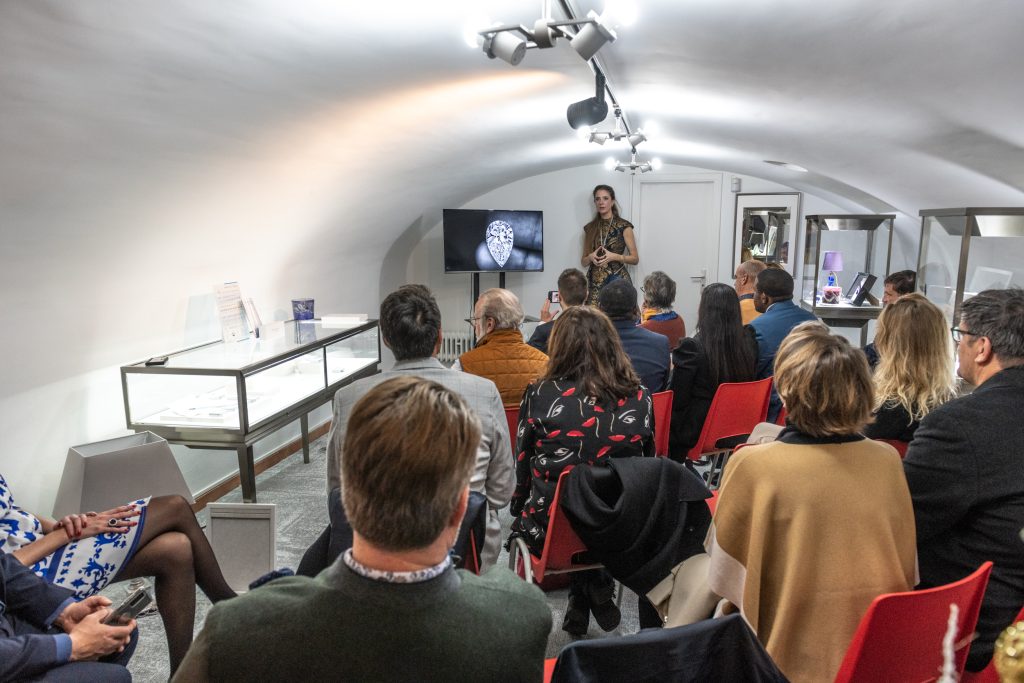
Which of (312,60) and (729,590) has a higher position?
(312,60)

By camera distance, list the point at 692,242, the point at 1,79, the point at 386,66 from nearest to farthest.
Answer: the point at 1,79, the point at 386,66, the point at 692,242

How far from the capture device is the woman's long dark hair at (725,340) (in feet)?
10.8

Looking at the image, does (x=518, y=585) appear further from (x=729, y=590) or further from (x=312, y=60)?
(x=312, y=60)

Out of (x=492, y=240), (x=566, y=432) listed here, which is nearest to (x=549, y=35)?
(x=566, y=432)

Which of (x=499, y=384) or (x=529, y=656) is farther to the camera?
(x=499, y=384)

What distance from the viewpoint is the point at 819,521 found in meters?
1.46

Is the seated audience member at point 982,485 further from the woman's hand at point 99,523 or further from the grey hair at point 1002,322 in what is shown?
the woman's hand at point 99,523

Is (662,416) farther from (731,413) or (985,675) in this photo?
(985,675)

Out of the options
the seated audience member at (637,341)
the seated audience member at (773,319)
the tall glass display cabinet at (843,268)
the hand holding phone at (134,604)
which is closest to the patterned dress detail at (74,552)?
the hand holding phone at (134,604)

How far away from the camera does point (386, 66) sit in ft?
9.04

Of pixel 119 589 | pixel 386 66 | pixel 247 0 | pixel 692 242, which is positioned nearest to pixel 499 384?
pixel 386 66

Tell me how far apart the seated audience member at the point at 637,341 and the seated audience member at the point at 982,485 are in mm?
1513

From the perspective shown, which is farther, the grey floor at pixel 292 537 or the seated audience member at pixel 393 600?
the grey floor at pixel 292 537

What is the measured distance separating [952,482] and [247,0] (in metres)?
Answer: 2.27
